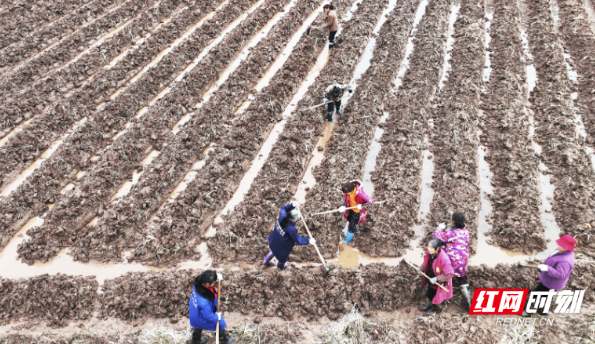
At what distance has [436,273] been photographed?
400cm

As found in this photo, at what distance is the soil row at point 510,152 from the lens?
5434mm

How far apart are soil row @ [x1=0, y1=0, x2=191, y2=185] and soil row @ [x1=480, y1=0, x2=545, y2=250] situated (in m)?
8.56

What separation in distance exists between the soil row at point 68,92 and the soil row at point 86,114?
21 mm

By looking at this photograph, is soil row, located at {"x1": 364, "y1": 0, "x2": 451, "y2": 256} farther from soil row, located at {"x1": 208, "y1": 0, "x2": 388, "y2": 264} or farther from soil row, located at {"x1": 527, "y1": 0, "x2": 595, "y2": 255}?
soil row, located at {"x1": 527, "y1": 0, "x2": 595, "y2": 255}

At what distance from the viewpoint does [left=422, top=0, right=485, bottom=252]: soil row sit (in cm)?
571

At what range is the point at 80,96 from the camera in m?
7.91

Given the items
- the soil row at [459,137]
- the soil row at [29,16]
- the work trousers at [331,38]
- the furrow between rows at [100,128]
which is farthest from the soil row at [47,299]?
the soil row at [29,16]

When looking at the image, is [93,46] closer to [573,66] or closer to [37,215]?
[37,215]

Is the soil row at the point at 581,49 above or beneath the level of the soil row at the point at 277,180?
above

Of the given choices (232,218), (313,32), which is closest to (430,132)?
(232,218)

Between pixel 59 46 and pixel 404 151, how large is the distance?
9.66 meters

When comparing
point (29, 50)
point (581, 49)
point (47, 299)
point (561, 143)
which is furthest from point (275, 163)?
point (581, 49)

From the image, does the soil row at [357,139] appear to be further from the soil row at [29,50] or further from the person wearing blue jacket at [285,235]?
the soil row at [29,50]

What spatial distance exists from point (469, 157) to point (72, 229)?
7.10 m
